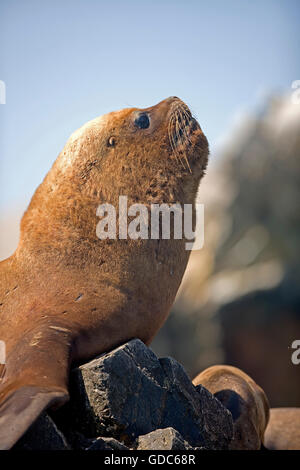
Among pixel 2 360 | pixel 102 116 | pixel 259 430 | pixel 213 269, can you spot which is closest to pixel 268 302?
pixel 213 269

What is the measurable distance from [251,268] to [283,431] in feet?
18.7

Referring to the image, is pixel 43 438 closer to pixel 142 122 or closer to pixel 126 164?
pixel 126 164

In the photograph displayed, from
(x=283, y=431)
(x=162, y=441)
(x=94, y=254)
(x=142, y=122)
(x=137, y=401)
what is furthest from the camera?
(x=283, y=431)

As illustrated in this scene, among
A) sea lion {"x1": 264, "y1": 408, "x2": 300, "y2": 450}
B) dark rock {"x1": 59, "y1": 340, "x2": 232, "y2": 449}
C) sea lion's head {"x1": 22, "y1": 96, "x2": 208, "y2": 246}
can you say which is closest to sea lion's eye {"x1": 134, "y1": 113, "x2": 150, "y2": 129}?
sea lion's head {"x1": 22, "y1": 96, "x2": 208, "y2": 246}

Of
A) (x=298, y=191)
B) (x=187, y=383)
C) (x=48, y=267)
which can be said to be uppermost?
(x=298, y=191)

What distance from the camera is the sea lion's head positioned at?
11.0 feet

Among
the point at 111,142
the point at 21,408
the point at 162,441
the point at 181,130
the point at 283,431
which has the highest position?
the point at 181,130

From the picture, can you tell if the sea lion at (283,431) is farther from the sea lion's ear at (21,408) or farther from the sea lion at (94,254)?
the sea lion's ear at (21,408)

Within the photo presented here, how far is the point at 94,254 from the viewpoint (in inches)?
126

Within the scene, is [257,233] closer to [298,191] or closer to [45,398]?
[298,191]

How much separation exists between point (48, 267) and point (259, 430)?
221 centimetres

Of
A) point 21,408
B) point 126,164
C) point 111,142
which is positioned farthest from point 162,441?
point 111,142

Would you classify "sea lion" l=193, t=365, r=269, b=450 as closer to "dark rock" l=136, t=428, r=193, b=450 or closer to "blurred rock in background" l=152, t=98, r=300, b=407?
"dark rock" l=136, t=428, r=193, b=450

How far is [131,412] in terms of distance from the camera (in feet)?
8.79
